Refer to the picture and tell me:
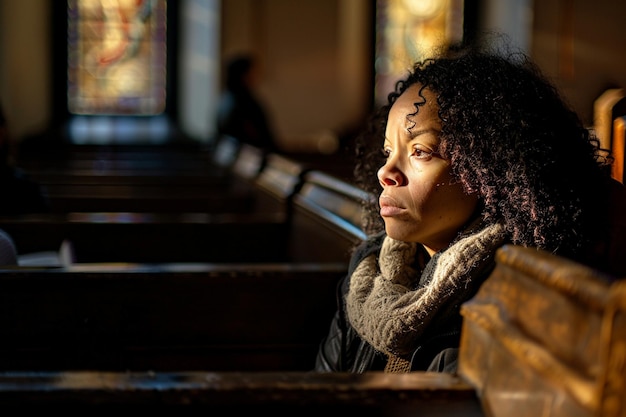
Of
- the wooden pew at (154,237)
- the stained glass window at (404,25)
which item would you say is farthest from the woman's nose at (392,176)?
the stained glass window at (404,25)

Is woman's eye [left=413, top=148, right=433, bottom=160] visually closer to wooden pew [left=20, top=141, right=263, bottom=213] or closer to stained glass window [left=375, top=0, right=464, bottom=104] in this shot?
wooden pew [left=20, top=141, right=263, bottom=213]

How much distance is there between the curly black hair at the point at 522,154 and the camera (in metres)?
1.38

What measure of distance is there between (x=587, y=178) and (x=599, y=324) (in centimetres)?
74

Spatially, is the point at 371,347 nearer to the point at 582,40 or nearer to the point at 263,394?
the point at 263,394

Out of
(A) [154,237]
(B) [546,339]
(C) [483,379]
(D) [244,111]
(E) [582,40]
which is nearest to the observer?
(B) [546,339]

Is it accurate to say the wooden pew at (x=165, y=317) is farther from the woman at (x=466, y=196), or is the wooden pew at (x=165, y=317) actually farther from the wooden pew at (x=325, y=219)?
the woman at (x=466, y=196)

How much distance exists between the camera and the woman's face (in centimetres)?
144

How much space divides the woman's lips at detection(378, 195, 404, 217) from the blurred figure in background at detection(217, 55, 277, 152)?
6.04 meters

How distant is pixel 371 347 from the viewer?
5.00 feet

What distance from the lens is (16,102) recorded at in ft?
35.2

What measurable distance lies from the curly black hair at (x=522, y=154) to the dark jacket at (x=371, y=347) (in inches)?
4.2

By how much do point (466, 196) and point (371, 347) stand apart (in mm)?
279

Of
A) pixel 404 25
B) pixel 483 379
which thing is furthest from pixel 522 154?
pixel 404 25

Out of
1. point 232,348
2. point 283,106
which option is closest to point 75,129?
point 283,106
